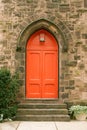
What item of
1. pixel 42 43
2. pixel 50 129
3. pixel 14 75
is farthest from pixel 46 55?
pixel 50 129

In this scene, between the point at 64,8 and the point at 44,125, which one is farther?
the point at 64,8

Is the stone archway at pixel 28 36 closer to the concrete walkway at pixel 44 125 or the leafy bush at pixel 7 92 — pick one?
the leafy bush at pixel 7 92

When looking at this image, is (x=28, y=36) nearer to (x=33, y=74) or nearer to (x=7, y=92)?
(x=33, y=74)

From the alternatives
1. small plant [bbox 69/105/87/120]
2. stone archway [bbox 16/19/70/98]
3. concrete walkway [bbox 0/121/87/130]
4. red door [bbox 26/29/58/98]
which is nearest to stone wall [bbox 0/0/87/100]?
stone archway [bbox 16/19/70/98]

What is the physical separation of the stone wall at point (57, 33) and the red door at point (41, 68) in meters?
0.28

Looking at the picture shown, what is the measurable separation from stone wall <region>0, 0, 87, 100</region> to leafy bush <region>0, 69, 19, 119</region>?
72 centimetres

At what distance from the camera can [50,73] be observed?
12.4 metres

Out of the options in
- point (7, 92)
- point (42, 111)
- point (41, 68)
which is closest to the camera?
point (7, 92)

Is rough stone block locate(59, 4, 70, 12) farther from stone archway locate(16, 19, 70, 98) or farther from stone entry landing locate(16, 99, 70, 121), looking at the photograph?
stone entry landing locate(16, 99, 70, 121)

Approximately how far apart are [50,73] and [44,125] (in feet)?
8.49

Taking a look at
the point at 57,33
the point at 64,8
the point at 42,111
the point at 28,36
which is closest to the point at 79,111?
the point at 42,111

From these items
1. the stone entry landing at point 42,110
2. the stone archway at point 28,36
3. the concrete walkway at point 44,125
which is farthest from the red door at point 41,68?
the concrete walkway at point 44,125

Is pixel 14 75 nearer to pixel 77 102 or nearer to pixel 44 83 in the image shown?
pixel 44 83

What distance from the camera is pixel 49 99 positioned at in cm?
1219
